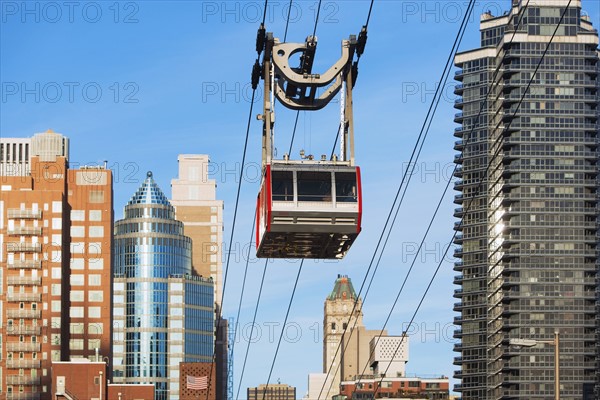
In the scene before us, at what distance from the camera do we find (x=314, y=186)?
230ft

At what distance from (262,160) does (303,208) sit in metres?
3.25

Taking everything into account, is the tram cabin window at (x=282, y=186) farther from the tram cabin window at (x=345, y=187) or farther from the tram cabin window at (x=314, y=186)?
the tram cabin window at (x=345, y=187)

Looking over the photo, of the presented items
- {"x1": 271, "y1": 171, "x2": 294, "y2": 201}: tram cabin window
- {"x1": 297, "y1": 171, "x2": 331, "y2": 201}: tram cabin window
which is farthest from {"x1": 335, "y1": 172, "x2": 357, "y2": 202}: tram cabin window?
{"x1": 271, "y1": 171, "x2": 294, "y2": 201}: tram cabin window

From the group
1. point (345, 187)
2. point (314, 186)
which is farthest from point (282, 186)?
point (345, 187)

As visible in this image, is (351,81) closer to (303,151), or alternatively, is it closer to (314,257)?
(303,151)

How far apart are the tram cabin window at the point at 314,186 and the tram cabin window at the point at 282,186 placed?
1.30ft

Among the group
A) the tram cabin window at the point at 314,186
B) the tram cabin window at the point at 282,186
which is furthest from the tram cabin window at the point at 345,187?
the tram cabin window at the point at 282,186

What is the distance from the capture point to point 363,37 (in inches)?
2798

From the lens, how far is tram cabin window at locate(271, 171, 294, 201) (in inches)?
2731

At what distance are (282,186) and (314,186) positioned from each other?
1.45 meters

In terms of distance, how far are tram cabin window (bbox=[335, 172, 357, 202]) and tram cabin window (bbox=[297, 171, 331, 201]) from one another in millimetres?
356

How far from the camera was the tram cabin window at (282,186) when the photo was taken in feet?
228

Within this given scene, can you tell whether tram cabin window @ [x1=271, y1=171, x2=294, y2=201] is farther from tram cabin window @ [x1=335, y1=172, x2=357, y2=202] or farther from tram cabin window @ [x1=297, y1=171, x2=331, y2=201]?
tram cabin window @ [x1=335, y1=172, x2=357, y2=202]

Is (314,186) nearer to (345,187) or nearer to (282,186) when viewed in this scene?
(345,187)
